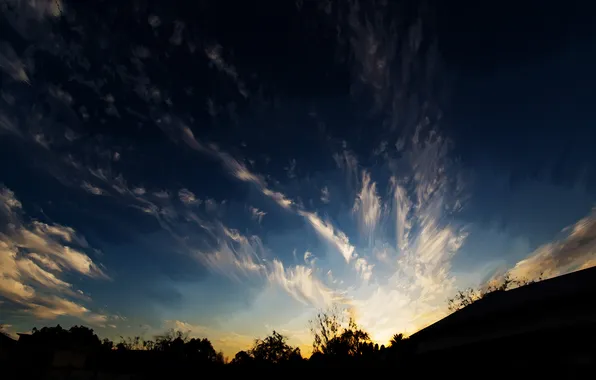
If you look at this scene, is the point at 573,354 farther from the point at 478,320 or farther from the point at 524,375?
the point at 478,320

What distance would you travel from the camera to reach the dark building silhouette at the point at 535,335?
4.72 metres

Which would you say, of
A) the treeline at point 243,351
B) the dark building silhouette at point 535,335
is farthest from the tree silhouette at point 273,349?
the dark building silhouette at point 535,335

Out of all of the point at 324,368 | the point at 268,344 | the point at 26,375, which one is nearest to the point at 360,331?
the point at 268,344

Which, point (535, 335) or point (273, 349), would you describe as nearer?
point (535, 335)

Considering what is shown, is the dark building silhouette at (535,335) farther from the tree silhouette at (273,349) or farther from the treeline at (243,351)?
the tree silhouette at (273,349)

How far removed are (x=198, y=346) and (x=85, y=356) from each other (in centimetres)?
7043

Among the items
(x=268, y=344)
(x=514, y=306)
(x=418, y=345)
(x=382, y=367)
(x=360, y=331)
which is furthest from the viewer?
A: (x=268, y=344)

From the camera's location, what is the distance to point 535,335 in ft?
17.0

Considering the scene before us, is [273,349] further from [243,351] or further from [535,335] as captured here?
[535,335]

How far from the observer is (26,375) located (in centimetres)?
1811

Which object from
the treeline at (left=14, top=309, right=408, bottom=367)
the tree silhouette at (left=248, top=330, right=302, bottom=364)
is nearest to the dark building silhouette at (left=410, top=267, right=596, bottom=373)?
the treeline at (left=14, top=309, right=408, bottom=367)

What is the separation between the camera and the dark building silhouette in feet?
15.5

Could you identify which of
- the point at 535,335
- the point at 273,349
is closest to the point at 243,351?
the point at 273,349

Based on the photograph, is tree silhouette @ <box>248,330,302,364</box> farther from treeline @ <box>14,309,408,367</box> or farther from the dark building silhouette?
the dark building silhouette
